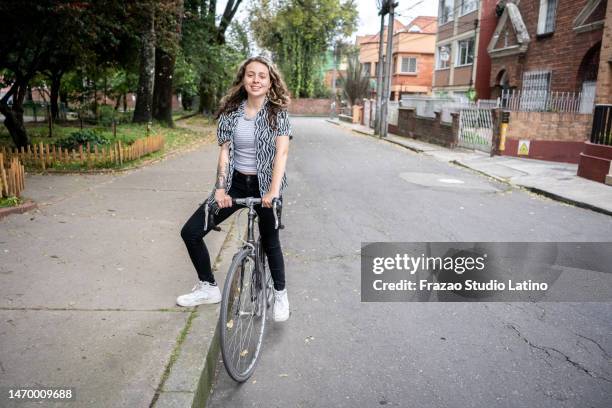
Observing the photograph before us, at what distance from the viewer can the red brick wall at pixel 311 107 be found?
63.1 m

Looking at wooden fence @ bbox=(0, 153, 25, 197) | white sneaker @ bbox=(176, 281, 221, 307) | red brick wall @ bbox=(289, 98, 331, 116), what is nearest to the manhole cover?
wooden fence @ bbox=(0, 153, 25, 197)

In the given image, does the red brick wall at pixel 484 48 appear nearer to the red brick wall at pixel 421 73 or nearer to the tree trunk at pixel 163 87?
the tree trunk at pixel 163 87

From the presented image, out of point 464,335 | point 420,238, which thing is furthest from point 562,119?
point 464,335

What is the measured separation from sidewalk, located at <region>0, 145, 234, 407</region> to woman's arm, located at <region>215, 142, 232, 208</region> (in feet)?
3.01

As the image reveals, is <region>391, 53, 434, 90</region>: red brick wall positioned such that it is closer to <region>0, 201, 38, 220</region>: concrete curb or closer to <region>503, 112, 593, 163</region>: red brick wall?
<region>503, 112, 593, 163</region>: red brick wall

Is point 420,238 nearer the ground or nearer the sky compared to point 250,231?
nearer the ground

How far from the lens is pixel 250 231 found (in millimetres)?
3584

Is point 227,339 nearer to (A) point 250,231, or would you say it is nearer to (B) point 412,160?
(A) point 250,231

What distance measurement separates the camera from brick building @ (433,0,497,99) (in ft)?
101

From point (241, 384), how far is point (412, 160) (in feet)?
44.5

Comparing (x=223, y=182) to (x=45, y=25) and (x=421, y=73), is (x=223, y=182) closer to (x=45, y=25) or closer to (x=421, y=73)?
(x=45, y=25)

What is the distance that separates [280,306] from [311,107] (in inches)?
2411

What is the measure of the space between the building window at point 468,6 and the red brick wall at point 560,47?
20.6ft

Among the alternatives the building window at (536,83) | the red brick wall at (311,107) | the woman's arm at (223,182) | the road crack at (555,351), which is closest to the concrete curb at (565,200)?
the road crack at (555,351)
